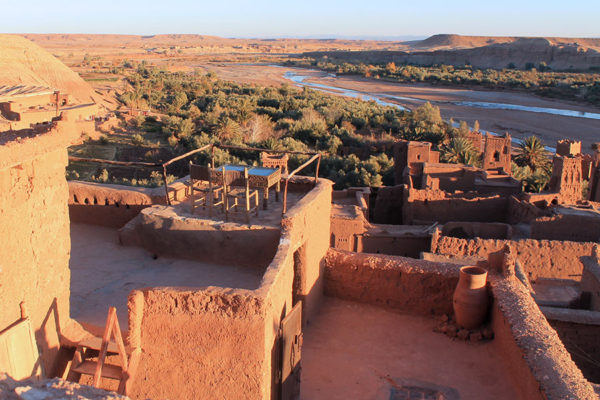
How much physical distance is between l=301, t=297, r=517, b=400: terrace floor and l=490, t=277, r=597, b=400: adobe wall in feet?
1.00

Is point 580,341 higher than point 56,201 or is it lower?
lower

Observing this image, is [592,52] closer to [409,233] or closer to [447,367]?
[409,233]

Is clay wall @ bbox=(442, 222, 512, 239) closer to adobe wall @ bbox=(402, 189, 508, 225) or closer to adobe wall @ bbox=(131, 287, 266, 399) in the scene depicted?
adobe wall @ bbox=(402, 189, 508, 225)

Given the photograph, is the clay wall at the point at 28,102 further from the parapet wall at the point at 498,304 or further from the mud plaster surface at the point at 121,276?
the parapet wall at the point at 498,304

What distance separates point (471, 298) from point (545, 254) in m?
6.45

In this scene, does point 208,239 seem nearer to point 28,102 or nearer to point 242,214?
point 242,214

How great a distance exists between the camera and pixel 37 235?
5219 millimetres

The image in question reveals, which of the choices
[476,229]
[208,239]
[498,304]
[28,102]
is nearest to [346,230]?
[476,229]

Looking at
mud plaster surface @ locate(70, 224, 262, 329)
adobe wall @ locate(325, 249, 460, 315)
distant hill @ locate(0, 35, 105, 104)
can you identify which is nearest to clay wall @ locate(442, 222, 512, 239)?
adobe wall @ locate(325, 249, 460, 315)

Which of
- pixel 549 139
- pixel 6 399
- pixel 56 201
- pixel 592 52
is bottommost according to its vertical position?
pixel 549 139

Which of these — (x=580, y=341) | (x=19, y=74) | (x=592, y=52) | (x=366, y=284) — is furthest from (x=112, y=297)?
(x=592, y=52)

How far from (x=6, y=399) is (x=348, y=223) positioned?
12108 millimetres

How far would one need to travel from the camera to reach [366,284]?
27.4ft

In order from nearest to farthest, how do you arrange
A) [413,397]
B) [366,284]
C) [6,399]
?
[6,399] < [413,397] < [366,284]
